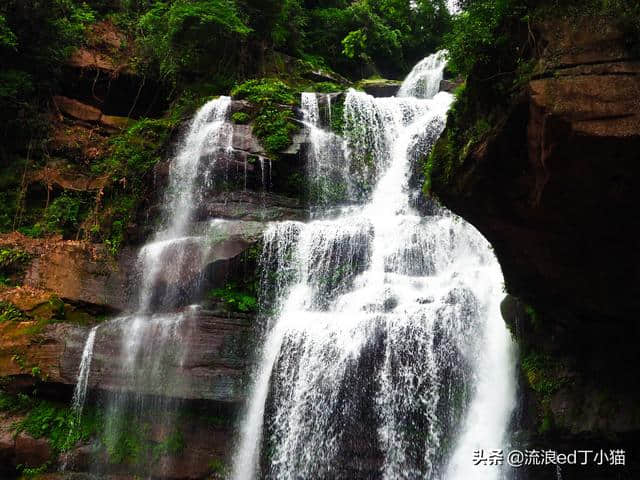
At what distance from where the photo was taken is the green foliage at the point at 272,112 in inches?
547

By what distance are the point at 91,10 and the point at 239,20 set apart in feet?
19.0

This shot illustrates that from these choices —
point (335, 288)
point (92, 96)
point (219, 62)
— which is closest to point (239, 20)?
point (219, 62)

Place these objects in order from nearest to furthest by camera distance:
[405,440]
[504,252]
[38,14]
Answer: [504,252]
[405,440]
[38,14]

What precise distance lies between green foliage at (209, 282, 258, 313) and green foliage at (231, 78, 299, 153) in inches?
179

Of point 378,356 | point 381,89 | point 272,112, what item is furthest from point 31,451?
point 381,89

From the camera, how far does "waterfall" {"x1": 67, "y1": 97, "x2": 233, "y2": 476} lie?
970 centimetres

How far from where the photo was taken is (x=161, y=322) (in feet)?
33.3

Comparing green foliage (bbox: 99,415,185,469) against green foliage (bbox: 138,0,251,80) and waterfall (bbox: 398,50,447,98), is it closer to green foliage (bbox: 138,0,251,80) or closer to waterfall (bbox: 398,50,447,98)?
green foliage (bbox: 138,0,251,80)

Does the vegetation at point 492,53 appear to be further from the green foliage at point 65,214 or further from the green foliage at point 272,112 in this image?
the green foliage at point 65,214

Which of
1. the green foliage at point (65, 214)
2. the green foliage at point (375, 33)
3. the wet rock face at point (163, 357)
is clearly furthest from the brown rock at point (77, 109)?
the green foliage at point (375, 33)

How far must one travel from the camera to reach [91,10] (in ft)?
59.6

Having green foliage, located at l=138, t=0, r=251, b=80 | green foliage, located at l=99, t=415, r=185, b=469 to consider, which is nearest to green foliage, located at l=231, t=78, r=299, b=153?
green foliage, located at l=138, t=0, r=251, b=80

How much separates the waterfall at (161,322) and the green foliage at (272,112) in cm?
109

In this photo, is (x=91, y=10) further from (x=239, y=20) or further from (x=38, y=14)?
(x=239, y=20)
